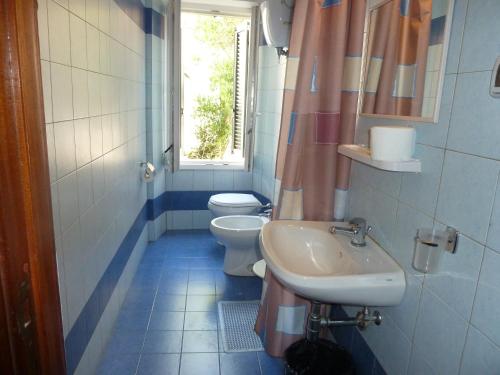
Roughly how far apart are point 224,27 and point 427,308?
132 inches

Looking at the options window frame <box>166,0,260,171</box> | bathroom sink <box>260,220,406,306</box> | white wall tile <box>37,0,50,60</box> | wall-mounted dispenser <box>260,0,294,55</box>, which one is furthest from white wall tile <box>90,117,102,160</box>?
window frame <box>166,0,260,171</box>

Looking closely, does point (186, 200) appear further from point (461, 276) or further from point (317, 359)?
point (461, 276)

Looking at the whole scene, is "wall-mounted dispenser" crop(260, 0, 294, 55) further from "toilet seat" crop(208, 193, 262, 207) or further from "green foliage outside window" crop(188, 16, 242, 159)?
"green foliage outside window" crop(188, 16, 242, 159)

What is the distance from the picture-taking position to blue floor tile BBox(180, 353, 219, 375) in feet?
6.15

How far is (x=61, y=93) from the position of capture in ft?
4.43

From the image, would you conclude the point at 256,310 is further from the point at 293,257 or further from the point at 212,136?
the point at 212,136

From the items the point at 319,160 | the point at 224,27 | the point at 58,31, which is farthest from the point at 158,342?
the point at 224,27

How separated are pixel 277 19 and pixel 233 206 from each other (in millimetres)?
1532

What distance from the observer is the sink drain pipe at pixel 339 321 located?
1.48m

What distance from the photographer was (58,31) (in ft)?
4.32

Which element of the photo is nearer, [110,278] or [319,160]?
[319,160]

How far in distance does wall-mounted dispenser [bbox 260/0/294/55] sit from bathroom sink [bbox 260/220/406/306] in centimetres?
121

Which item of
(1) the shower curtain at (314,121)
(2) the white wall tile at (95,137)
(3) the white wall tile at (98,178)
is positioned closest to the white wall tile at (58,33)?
(2) the white wall tile at (95,137)

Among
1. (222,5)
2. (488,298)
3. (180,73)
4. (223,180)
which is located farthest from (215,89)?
(488,298)
